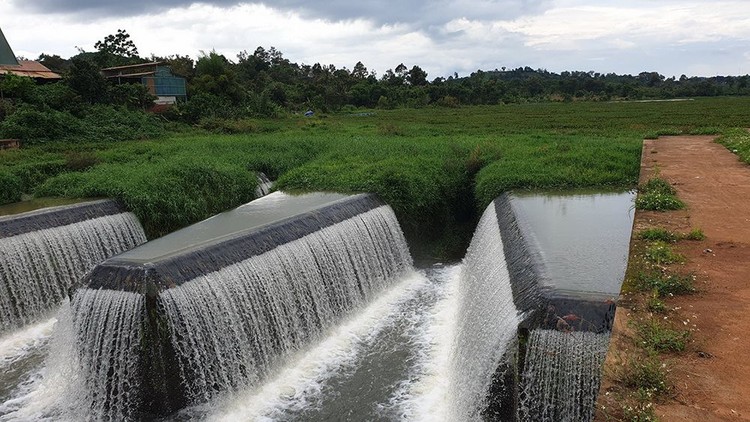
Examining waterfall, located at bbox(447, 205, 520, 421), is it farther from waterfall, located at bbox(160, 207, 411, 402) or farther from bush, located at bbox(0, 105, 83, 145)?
bush, located at bbox(0, 105, 83, 145)

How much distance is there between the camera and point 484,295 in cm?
863

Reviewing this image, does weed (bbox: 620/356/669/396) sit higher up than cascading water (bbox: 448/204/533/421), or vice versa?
weed (bbox: 620/356/669/396)

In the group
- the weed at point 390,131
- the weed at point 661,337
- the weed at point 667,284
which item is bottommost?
the weed at point 661,337

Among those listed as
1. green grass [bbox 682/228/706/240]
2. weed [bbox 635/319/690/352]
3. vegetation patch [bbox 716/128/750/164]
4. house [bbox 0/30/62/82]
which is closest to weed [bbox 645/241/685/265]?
green grass [bbox 682/228/706/240]

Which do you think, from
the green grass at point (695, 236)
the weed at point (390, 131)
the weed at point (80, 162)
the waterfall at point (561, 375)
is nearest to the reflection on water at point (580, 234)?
the green grass at point (695, 236)

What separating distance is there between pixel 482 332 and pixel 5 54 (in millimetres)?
30964

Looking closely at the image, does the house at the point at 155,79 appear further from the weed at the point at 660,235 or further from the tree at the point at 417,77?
the tree at the point at 417,77

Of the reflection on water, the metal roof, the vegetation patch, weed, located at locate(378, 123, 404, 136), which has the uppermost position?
the metal roof

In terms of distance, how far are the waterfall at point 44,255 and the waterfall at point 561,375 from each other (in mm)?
7610

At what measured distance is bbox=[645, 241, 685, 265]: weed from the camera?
707 cm

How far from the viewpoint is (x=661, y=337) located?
5.02 m

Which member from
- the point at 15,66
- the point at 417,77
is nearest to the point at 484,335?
the point at 15,66

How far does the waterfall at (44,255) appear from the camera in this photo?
30.8ft

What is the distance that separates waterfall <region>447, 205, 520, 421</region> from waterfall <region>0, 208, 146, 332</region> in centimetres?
653
